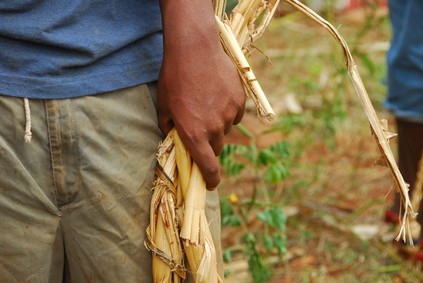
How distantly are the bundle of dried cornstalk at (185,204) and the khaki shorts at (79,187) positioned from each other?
45 mm

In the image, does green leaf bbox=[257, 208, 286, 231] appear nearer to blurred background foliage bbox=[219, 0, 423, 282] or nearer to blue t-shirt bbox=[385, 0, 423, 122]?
blurred background foliage bbox=[219, 0, 423, 282]

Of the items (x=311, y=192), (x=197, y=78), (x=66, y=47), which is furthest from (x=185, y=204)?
(x=311, y=192)

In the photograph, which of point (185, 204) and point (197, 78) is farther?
point (185, 204)

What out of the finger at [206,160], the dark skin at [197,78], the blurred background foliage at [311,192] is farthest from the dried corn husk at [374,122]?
the blurred background foliage at [311,192]

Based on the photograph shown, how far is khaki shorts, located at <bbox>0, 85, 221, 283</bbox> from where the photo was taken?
5.79ft

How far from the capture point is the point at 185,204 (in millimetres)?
1835

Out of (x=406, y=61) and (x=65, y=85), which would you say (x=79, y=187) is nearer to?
(x=65, y=85)

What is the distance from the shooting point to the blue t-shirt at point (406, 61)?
10.4ft

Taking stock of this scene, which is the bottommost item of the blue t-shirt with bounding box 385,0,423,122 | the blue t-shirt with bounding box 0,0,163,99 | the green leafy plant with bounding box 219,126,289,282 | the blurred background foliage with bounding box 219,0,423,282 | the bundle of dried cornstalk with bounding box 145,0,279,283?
the blurred background foliage with bounding box 219,0,423,282

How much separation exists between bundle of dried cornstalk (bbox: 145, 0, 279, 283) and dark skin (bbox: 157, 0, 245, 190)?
0.06 meters

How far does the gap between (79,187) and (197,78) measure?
1.09 ft

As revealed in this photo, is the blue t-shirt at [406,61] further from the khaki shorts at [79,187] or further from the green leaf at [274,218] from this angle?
the khaki shorts at [79,187]

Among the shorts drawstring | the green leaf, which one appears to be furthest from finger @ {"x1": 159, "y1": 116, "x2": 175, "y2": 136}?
the green leaf

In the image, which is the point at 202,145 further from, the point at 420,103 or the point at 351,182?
the point at 351,182
